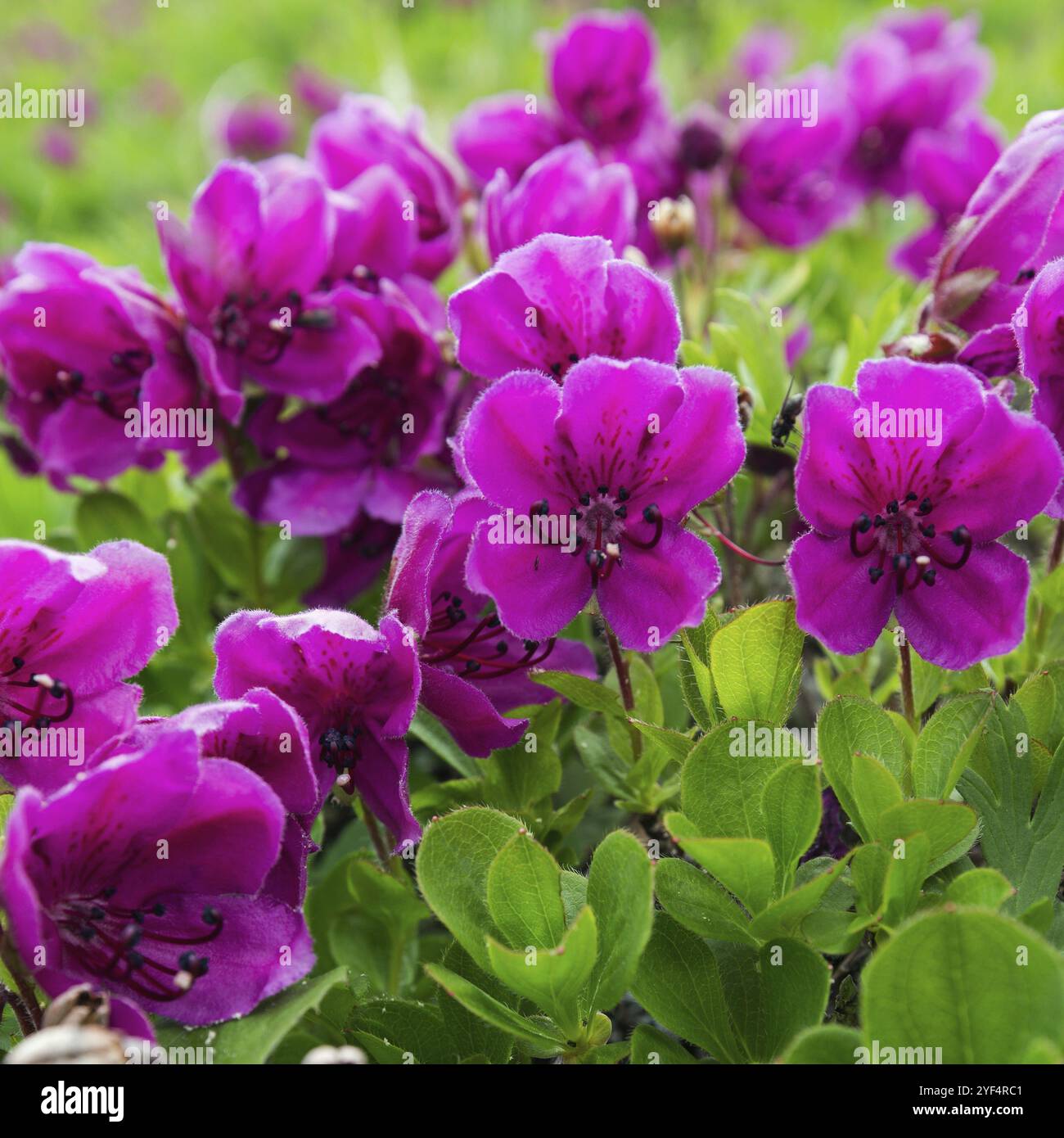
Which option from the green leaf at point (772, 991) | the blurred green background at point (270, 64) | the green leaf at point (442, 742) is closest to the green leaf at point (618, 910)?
the green leaf at point (772, 991)

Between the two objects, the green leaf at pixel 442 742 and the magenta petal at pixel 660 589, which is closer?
the magenta petal at pixel 660 589

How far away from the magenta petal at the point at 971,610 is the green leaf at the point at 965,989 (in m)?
0.34

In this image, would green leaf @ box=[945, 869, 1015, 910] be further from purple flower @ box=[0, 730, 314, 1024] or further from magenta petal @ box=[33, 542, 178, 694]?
magenta petal @ box=[33, 542, 178, 694]

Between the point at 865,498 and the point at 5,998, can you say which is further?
the point at 865,498

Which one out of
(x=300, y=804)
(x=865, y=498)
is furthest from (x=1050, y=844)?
(x=300, y=804)

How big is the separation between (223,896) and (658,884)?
0.39m

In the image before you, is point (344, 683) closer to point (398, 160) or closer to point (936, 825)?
point (936, 825)

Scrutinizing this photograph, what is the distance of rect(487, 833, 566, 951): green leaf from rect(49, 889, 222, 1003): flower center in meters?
0.25

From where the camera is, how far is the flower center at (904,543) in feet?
4.03

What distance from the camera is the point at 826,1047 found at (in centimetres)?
96

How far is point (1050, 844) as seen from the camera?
119 centimetres

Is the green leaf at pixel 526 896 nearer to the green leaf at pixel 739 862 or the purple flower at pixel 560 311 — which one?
the green leaf at pixel 739 862

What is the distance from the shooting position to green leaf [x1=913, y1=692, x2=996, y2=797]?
118cm
